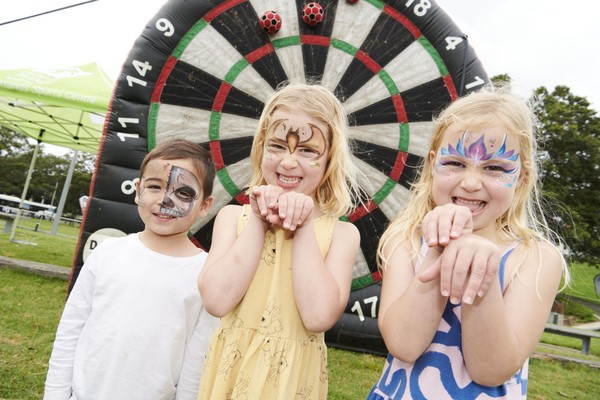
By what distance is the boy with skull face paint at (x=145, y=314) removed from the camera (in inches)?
51.6

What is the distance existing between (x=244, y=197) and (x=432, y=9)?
211 cm

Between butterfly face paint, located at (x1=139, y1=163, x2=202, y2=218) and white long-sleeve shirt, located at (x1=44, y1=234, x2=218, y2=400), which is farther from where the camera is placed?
butterfly face paint, located at (x1=139, y1=163, x2=202, y2=218)

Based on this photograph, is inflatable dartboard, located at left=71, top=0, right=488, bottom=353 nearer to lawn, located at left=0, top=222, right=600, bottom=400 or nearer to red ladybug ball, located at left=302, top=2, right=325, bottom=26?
red ladybug ball, located at left=302, top=2, right=325, bottom=26

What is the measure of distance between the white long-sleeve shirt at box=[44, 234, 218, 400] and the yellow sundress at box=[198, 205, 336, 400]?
0.15m

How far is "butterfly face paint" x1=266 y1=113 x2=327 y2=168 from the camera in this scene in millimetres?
1338

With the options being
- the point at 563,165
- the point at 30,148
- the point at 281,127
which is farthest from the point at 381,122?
the point at 30,148

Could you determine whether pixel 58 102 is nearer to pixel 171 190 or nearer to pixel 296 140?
pixel 171 190

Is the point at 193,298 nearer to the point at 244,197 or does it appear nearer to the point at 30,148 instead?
the point at 244,197

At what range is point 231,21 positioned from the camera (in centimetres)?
347

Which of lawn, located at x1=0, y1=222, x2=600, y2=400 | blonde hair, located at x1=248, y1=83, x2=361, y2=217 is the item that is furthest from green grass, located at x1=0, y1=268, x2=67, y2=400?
blonde hair, located at x1=248, y1=83, x2=361, y2=217

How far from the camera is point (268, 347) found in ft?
3.87

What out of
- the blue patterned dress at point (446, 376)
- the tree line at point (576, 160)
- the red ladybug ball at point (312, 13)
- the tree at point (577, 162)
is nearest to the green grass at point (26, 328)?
the blue patterned dress at point (446, 376)

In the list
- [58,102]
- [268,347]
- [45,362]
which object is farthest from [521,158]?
[58,102]

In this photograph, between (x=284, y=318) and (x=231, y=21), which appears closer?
(x=284, y=318)
